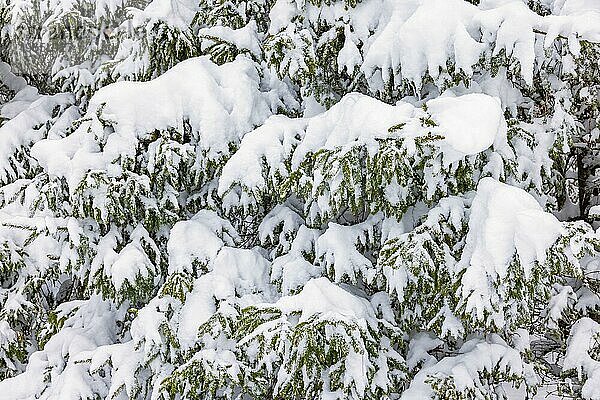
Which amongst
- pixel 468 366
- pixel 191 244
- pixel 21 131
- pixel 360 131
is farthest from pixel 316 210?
pixel 21 131

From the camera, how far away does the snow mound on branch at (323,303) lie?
109 inches

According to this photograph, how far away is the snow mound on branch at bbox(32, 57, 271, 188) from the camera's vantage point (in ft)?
11.0

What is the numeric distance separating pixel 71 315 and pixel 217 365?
130 cm

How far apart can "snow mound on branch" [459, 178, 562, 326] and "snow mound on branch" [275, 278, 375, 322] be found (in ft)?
1.62

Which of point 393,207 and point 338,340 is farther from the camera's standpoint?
point 393,207

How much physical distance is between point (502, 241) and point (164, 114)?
1.86 m

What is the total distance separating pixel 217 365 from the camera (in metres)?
3.02

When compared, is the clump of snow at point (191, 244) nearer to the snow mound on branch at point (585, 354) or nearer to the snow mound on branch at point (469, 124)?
the snow mound on branch at point (469, 124)

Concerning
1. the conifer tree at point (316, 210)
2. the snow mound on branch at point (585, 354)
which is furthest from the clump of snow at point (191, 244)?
the snow mound on branch at point (585, 354)

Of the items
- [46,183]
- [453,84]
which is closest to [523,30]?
[453,84]

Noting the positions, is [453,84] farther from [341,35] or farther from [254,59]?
[254,59]

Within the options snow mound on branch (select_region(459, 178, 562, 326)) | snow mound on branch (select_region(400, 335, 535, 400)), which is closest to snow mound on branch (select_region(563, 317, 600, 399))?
snow mound on branch (select_region(400, 335, 535, 400))

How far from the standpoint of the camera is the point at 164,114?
→ 137 inches

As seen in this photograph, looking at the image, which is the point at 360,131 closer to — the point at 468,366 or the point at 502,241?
the point at 502,241
